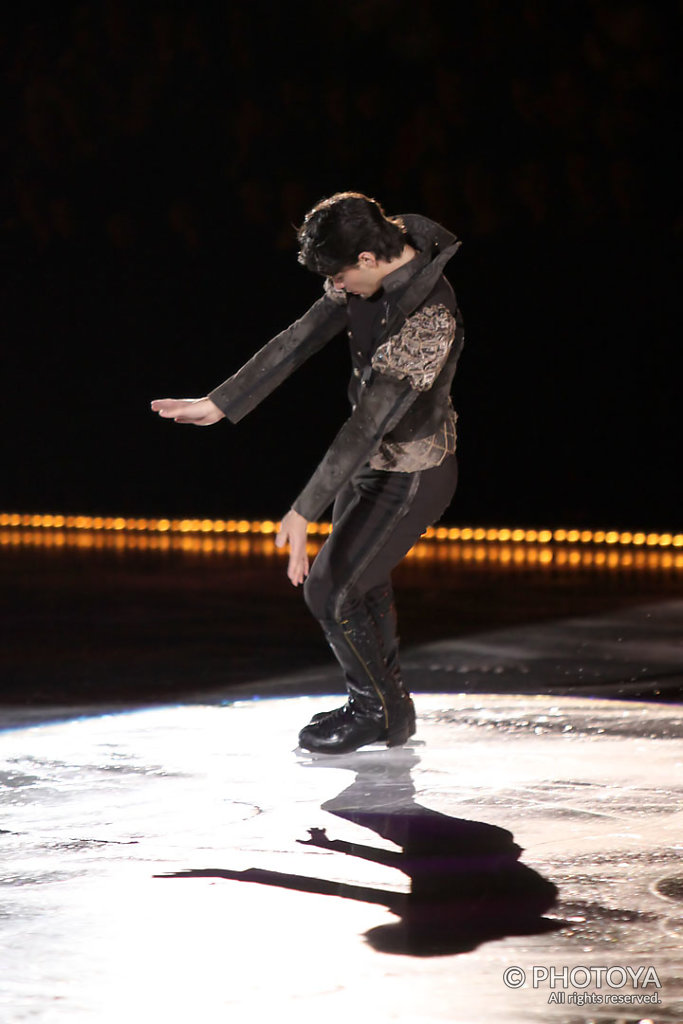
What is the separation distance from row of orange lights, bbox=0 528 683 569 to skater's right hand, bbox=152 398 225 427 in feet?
17.8

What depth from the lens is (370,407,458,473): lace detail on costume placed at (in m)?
3.91

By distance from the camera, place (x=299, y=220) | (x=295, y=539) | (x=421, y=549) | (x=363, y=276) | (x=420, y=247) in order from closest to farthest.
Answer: (x=295, y=539)
(x=363, y=276)
(x=420, y=247)
(x=421, y=549)
(x=299, y=220)

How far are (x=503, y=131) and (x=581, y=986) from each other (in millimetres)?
9787

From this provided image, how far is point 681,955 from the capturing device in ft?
7.75

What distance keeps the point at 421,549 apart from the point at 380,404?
6.67 meters

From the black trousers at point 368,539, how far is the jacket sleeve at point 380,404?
0.83 ft

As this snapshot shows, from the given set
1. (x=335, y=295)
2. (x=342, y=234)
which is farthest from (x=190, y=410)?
(x=342, y=234)

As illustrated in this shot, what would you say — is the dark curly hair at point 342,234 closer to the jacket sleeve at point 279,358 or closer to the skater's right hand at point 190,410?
the jacket sleeve at point 279,358

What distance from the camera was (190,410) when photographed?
13.1 ft

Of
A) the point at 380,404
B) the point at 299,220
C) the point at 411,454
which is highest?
the point at 299,220

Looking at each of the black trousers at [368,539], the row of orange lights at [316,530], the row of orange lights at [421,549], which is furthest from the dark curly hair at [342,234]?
the row of orange lights at [316,530]

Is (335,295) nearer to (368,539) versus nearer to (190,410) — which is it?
(190,410)

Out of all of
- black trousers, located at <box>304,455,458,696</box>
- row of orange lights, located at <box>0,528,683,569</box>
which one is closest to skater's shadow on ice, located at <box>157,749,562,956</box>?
black trousers, located at <box>304,455,458,696</box>

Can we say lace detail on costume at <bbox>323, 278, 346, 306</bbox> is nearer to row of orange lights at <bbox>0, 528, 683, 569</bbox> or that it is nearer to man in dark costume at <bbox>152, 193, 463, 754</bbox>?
man in dark costume at <bbox>152, 193, 463, 754</bbox>
